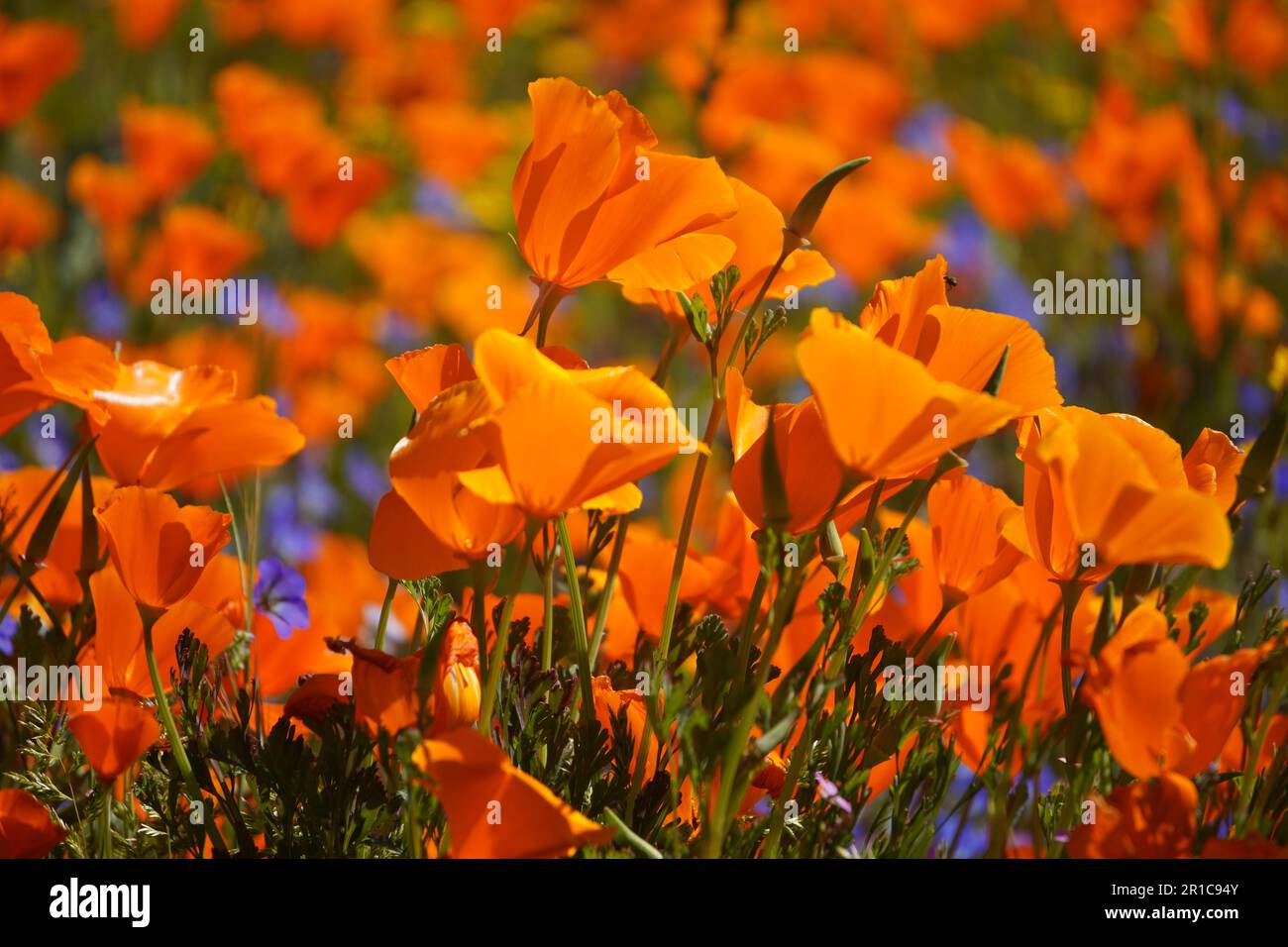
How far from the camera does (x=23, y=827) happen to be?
593 millimetres

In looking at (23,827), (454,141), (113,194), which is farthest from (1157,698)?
(454,141)

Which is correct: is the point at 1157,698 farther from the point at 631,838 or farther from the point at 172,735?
the point at 172,735

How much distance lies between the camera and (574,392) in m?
0.52

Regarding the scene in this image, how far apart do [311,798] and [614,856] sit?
0.14 m

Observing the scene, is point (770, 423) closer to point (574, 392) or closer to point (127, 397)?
point (574, 392)

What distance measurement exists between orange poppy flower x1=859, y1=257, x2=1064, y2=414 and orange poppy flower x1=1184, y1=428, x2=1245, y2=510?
0.24 feet

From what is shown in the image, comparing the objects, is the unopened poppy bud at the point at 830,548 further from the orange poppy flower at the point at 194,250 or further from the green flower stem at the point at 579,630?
the orange poppy flower at the point at 194,250

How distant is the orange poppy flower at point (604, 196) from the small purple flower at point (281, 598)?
29 centimetres

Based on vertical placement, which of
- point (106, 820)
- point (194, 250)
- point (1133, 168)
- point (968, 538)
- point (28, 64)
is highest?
point (28, 64)

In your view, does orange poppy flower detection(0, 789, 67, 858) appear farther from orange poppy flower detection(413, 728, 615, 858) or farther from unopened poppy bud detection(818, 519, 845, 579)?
unopened poppy bud detection(818, 519, 845, 579)

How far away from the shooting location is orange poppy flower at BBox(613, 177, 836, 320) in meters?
0.66

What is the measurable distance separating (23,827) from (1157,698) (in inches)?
18.4

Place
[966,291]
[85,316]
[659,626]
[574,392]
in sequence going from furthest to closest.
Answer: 1. [966,291]
2. [85,316]
3. [659,626]
4. [574,392]
